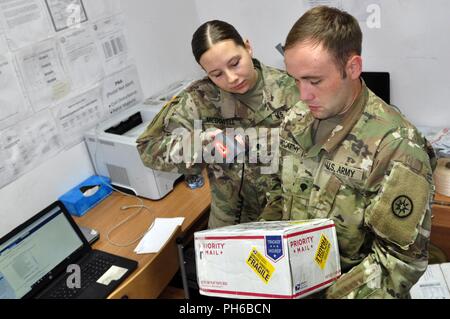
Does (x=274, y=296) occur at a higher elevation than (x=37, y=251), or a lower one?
higher

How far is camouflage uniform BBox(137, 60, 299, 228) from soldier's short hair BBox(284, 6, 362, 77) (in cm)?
47

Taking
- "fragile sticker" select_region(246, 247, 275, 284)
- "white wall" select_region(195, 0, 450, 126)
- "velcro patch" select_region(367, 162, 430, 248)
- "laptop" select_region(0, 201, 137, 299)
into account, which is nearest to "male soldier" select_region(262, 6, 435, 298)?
"velcro patch" select_region(367, 162, 430, 248)

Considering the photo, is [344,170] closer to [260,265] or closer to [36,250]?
[260,265]

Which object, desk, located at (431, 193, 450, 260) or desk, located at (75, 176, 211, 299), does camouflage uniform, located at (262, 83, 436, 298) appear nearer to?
desk, located at (75, 176, 211, 299)

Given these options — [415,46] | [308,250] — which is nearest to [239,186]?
[308,250]

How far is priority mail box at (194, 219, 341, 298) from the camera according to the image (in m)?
0.97

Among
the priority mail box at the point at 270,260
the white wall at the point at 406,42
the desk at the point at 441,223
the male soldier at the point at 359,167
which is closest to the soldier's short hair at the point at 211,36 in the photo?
the male soldier at the point at 359,167

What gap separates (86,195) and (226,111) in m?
0.86

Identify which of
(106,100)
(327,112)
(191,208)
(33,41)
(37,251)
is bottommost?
(191,208)

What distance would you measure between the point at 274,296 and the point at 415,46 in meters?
1.65

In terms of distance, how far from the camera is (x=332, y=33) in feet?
3.21

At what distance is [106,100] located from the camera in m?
2.13

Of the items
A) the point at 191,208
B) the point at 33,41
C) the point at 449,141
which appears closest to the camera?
the point at 33,41
